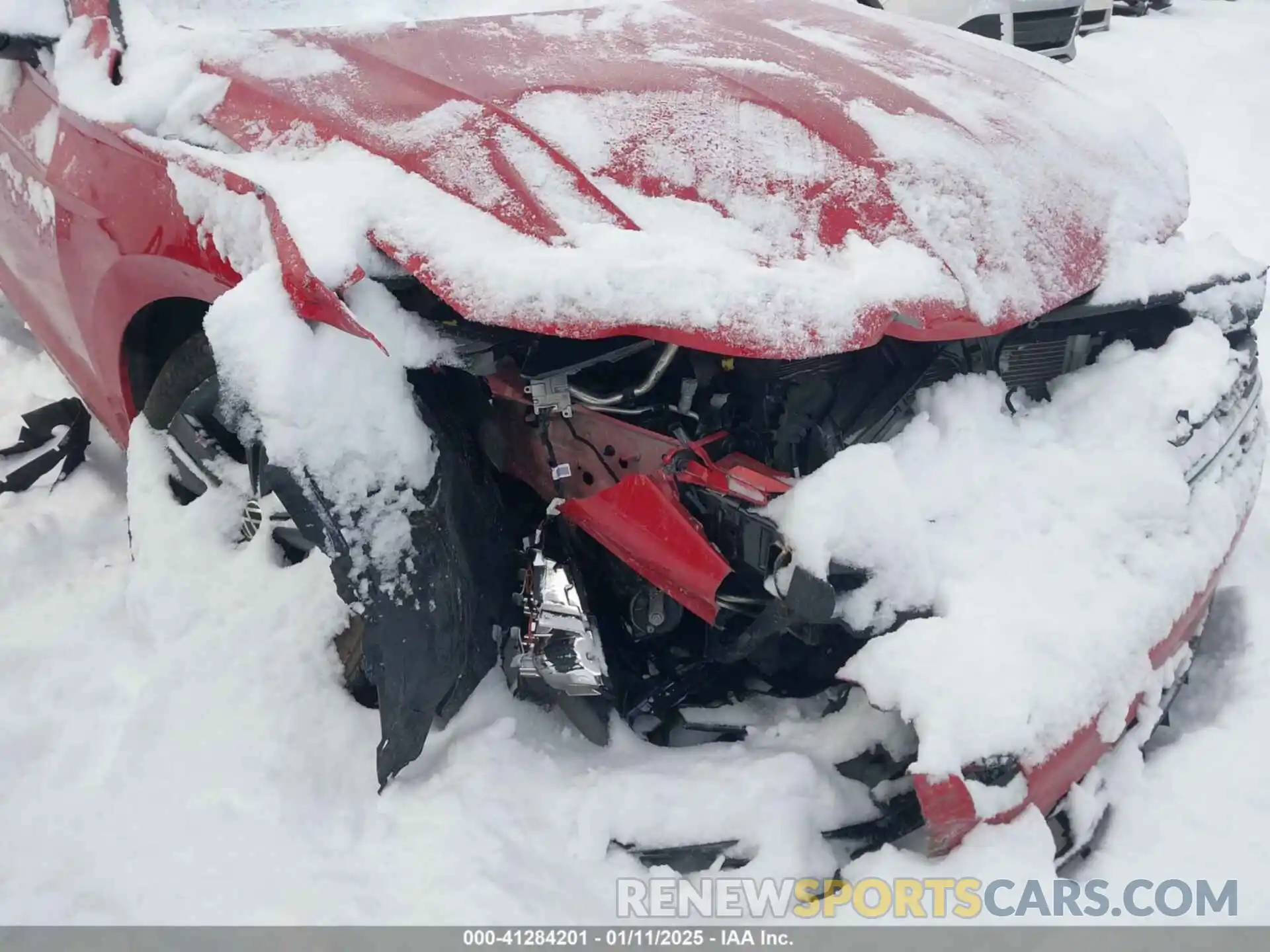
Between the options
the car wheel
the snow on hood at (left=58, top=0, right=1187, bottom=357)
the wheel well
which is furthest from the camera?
the wheel well

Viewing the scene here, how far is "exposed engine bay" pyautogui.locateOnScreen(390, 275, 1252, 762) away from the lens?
5.72ft

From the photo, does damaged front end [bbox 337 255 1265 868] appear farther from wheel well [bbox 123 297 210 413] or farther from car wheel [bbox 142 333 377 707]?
wheel well [bbox 123 297 210 413]

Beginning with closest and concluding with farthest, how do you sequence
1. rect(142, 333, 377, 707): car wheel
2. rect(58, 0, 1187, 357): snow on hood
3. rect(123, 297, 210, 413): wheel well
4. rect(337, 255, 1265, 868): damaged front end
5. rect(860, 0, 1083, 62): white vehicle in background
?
rect(58, 0, 1187, 357): snow on hood, rect(337, 255, 1265, 868): damaged front end, rect(142, 333, 377, 707): car wheel, rect(123, 297, 210, 413): wheel well, rect(860, 0, 1083, 62): white vehicle in background

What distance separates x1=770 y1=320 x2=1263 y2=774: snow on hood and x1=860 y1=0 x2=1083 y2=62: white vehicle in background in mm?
4244

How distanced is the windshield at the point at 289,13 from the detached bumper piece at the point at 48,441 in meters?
1.43

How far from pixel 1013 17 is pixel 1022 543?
5.15 metres

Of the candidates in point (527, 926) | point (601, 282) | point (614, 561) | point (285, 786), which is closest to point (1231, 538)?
point (614, 561)

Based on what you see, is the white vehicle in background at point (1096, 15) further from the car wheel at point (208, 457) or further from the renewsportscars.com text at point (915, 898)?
the car wheel at point (208, 457)

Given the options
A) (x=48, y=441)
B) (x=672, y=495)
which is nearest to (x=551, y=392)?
(x=672, y=495)

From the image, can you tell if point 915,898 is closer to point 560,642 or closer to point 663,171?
point 560,642

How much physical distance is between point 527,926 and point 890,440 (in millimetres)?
1142

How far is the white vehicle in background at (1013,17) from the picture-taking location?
Answer: 5.57 meters

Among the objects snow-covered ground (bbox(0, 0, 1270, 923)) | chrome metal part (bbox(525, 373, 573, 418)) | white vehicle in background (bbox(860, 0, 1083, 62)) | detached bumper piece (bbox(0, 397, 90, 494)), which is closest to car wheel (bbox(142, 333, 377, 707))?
snow-covered ground (bbox(0, 0, 1270, 923))

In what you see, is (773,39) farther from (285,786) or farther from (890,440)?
(285,786)
